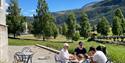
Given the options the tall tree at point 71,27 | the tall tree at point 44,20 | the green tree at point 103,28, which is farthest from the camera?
the green tree at point 103,28

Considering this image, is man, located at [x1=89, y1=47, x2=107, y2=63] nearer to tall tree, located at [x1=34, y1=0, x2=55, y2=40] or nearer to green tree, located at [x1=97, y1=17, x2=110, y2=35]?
tall tree, located at [x1=34, y1=0, x2=55, y2=40]

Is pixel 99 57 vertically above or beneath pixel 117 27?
beneath

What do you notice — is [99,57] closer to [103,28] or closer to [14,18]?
[14,18]

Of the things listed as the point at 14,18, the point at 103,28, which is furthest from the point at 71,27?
the point at 14,18

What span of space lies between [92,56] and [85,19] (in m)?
78.6

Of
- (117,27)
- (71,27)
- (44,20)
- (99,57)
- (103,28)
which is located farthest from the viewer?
(103,28)

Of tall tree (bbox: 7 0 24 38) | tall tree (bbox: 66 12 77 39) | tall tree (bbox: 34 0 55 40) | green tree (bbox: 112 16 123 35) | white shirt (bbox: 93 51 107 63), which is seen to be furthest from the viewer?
green tree (bbox: 112 16 123 35)

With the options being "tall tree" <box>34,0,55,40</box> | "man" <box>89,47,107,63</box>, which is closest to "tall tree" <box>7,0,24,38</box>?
"tall tree" <box>34,0,55,40</box>

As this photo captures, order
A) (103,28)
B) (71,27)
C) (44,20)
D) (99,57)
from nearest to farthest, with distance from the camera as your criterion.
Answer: (99,57)
(44,20)
(71,27)
(103,28)

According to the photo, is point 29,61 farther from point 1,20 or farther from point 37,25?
point 37,25

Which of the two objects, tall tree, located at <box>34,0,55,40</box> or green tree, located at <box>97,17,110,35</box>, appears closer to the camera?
tall tree, located at <box>34,0,55,40</box>

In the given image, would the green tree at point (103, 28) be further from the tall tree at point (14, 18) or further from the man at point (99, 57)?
the man at point (99, 57)

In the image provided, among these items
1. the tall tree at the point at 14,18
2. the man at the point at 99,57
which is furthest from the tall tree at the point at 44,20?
the man at the point at 99,57

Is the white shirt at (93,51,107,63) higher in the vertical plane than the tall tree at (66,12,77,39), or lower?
lower
